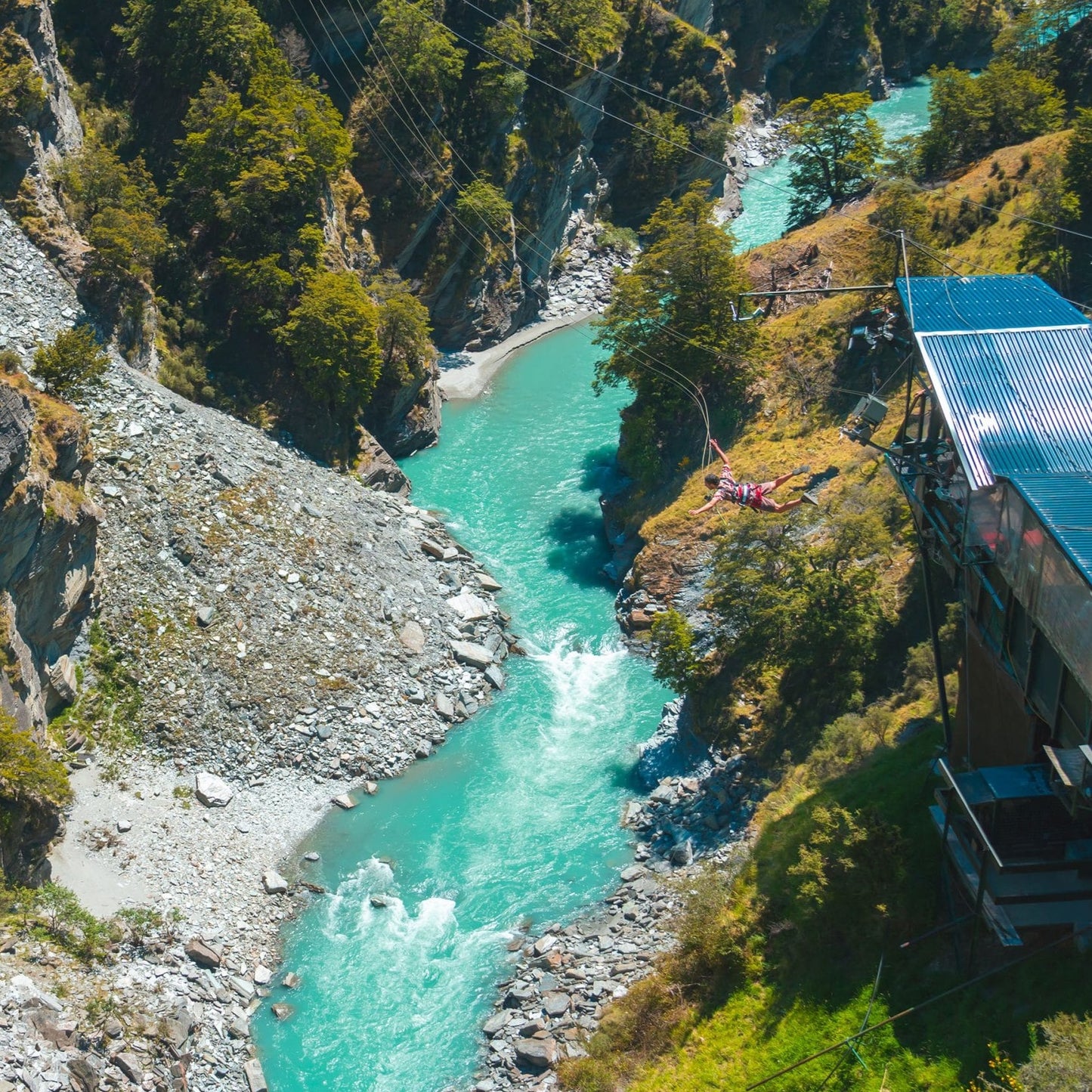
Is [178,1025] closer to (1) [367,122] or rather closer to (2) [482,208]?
(2) [482,208]

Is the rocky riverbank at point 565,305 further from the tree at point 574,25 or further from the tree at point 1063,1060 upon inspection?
the tree at point 1063,1060

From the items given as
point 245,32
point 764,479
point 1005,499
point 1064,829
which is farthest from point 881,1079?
point 245,32

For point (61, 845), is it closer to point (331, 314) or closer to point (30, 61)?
point (331, 314)

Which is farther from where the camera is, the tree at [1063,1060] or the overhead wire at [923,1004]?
the overhead wire at [923,1004]

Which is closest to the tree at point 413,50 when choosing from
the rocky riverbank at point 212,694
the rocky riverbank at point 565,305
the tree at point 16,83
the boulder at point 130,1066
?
the rocky riverbank at point 565,305

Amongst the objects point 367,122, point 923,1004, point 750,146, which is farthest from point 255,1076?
point 750,146
